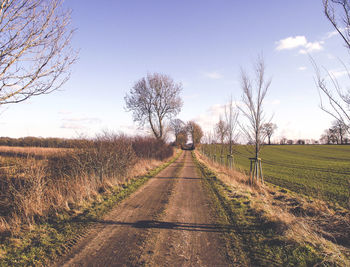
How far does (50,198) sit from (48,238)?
89.7 inches

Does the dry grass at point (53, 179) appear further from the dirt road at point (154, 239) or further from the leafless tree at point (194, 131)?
the leafless tree at point (194, 131)

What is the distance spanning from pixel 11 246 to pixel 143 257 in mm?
2746

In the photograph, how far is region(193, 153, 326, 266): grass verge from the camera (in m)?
3.37

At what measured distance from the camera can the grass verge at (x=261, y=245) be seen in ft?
11.0

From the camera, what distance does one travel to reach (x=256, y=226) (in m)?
4.91

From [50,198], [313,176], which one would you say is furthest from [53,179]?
[313,176]

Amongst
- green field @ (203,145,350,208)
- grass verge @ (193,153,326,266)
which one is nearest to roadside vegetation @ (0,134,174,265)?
grass verge @ (193,153,326,266)

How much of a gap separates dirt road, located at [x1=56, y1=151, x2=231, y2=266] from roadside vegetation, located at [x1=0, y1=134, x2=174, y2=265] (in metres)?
0.56

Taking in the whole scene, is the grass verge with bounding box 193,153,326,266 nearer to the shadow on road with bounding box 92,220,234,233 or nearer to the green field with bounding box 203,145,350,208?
the shadow on road with bounding box 92,220,234,233

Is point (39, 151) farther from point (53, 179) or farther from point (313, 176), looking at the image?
point (313, 176)

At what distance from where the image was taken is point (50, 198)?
240 inches

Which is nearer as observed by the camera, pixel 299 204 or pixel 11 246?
pixel 11 246

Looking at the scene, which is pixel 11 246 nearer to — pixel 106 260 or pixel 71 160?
pixel 106 260

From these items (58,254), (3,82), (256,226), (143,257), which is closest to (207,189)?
(256,226)
